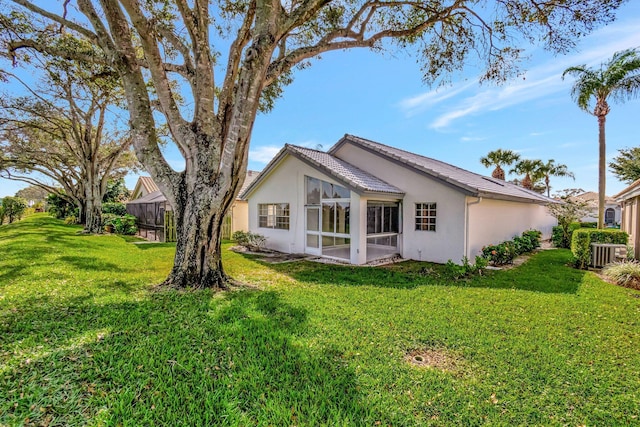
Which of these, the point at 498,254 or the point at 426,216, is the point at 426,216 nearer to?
the point at 426,216

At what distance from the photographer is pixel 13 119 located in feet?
57.4

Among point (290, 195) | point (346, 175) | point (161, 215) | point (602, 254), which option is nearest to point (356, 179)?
point (346, 175)

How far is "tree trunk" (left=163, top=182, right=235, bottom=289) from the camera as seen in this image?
7.11 metres

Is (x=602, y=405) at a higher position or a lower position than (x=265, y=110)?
lower

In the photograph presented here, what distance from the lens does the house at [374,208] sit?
11227mm

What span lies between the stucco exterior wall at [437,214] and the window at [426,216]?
0.56 feet

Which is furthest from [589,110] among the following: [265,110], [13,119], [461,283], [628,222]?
[13,119]

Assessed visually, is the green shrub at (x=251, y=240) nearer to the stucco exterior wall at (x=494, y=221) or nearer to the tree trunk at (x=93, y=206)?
the stucco exterior wall at (x=494, y=221)

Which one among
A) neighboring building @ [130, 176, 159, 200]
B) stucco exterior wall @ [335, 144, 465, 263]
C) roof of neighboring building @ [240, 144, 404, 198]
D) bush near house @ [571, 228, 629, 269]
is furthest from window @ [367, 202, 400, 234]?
neighboring building @ [130, 176, 159, 200]

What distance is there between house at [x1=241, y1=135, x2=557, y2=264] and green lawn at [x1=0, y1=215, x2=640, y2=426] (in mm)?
3991

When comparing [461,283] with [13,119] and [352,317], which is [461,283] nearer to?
[352,317]

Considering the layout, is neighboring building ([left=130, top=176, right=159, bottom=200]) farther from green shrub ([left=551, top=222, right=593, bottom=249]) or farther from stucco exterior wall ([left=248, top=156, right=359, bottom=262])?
green shrub ([left=551, top=222, right=593, bottom=249])

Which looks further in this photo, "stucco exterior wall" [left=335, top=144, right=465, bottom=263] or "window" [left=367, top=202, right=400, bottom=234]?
"window" [left=367, top=202, right=400, bottom=234]

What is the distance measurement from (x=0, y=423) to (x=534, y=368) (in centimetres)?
604
